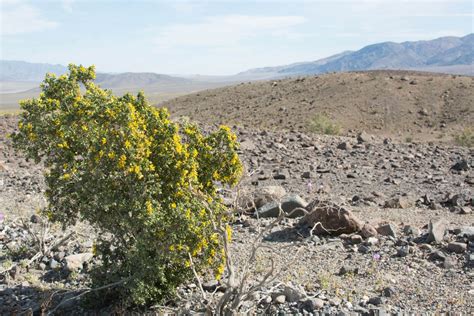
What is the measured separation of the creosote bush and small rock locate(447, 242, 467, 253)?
3858mm

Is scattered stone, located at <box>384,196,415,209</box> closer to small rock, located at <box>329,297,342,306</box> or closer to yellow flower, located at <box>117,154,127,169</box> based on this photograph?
small rock, located at <box>329,297,342,306</box>

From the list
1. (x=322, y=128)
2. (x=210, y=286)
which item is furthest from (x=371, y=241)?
(x=322, y=128)

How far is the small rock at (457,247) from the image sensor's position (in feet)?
27.0

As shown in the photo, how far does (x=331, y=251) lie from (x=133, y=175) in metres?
3.99

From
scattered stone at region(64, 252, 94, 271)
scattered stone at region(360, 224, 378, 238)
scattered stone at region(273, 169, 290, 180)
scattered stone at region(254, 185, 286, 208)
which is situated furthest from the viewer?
scattered stone at region(273, 169, 290, 180)

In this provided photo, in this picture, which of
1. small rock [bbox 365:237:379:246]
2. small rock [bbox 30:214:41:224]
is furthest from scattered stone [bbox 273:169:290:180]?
small rock [bbox 30:214:41:224]

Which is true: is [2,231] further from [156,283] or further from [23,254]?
[156,283]

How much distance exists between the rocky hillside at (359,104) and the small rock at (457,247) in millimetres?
24615

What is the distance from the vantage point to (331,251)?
Result: 8.57 metres

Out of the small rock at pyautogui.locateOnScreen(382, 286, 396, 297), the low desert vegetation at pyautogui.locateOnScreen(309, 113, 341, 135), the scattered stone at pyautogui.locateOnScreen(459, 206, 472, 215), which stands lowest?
the low desert vegetation at pyautogui.locateOnScreen(309, 113, 341, 135)

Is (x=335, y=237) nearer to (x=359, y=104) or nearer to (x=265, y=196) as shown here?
(x=265, y=196)

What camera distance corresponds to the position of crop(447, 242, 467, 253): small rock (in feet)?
27.0

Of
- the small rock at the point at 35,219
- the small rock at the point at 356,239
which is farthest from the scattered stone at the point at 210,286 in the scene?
the small rock at the point at 35,219

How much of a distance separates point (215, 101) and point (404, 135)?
17.9 metres
